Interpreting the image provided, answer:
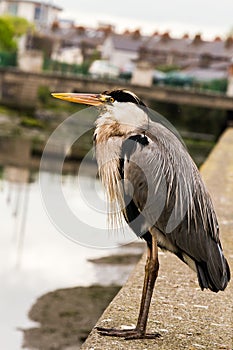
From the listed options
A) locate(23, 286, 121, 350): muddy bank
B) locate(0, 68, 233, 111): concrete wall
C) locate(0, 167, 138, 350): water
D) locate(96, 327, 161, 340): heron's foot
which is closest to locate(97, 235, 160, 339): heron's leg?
locate(96, 327, 161, 340): heron's foot

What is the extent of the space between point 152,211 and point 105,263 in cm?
898

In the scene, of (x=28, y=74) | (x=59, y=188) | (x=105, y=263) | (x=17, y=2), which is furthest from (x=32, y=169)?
(x=17, y=2)

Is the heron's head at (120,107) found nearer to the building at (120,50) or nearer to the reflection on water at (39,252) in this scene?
the reflection on water at (39,252)

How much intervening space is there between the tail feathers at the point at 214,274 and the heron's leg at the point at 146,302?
29 centimetres

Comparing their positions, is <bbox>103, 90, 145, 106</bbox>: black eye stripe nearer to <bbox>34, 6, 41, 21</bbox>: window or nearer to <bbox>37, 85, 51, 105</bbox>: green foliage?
<bbox>37, 85, 51, 105</bbox>: green foliage

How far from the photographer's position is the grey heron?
5.00 m

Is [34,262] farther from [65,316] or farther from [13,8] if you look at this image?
[13,8]

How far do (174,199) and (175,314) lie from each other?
4.42 feet

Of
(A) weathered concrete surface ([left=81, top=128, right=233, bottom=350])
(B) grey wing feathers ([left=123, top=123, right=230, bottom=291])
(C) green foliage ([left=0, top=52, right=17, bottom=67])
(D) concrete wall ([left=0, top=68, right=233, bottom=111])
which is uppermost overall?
(B) grey wing feathers ([left=123, top=123, right=230, bottom=291])

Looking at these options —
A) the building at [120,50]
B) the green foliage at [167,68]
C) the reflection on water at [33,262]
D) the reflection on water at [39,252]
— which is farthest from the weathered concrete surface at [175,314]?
the building at [120,50]

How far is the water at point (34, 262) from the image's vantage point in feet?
35.1

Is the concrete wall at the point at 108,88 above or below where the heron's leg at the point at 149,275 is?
below

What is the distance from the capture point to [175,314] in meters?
6.10

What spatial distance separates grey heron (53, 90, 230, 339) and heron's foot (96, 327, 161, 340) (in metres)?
0.48
